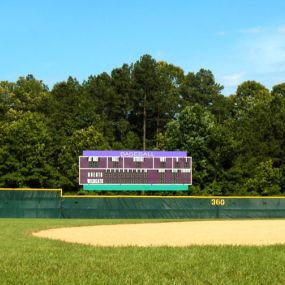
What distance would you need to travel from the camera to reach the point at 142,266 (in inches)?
364

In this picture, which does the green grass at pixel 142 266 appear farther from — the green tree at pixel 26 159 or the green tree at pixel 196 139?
the green tree at pixel 26 159

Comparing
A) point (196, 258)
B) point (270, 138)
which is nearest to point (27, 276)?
point (196, 258)

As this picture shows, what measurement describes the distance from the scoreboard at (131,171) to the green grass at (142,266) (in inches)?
853

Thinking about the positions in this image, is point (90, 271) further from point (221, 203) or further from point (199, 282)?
point (221, 203)

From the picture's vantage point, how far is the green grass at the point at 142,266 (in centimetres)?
813

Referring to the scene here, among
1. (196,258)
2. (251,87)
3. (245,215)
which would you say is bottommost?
(245,215)

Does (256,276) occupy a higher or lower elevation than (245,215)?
higher

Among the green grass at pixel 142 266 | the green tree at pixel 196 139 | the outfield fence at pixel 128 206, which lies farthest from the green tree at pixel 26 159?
the green grass at pixel 142 266

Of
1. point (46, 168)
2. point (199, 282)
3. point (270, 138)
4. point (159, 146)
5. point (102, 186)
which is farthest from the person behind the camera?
point (159, 146)

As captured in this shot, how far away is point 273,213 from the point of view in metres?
35.3

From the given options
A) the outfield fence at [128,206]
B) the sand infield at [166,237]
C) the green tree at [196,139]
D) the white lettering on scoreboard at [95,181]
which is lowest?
the outfield fence at [128,206]

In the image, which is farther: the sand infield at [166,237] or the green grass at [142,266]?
the sand infield at [166,237]

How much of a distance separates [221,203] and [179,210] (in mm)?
2770

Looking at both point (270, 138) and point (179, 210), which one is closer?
point (179, 210)
